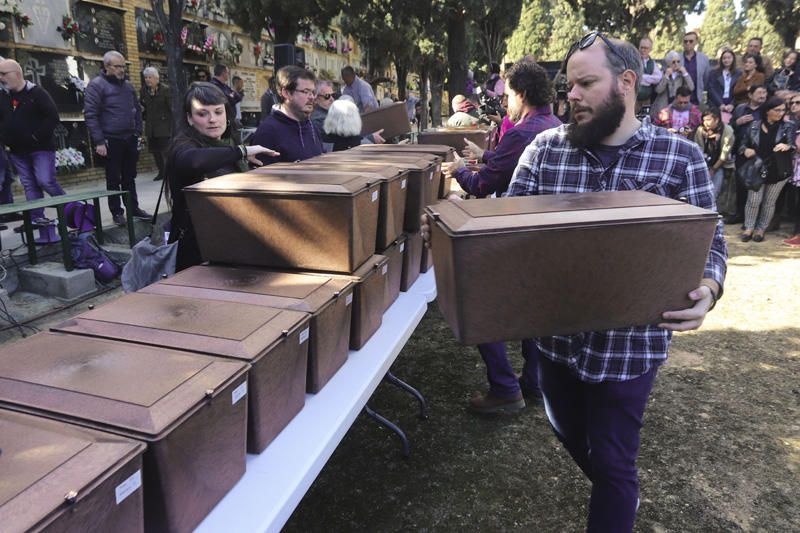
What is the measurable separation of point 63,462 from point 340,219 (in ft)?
3.70

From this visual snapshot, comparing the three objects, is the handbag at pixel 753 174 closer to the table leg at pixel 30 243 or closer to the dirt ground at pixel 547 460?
the dirt ground at pixel 547 460

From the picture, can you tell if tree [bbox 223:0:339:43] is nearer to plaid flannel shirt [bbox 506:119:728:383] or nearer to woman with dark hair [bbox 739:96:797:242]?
woman with dark hair [bbox 739:96:797:242]

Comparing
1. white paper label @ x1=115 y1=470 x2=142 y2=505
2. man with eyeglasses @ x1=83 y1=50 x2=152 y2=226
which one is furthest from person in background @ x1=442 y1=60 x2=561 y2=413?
man with eyeglasses @ x1=83 y1=50 x2=152 y2=226

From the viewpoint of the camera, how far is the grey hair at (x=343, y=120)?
507 cm

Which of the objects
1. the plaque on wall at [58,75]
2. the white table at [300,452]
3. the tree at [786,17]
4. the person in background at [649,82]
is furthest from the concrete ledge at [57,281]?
the tree at [786,17]

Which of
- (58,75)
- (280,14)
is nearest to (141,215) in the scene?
(58,75)

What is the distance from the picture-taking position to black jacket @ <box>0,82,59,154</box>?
542 cm

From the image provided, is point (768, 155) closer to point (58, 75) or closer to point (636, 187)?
point (636, 187)

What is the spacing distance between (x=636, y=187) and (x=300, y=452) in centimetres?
126

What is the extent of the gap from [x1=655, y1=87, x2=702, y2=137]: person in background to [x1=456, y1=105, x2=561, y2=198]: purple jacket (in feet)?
20.7

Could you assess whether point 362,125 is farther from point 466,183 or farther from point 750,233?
point 750,233

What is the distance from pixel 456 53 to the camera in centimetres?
1548

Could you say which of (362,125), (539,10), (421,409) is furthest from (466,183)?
(539,10)

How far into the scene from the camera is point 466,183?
127 inches
